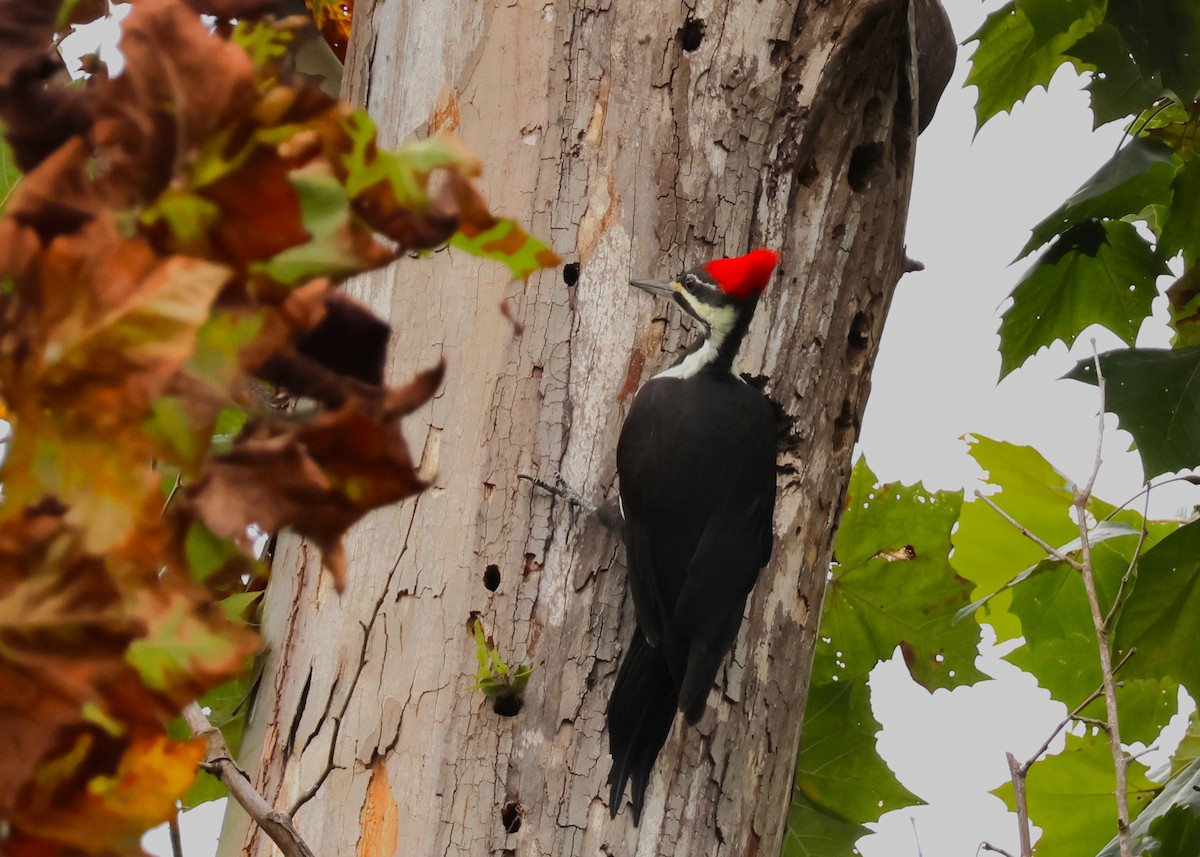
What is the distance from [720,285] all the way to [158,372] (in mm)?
1899

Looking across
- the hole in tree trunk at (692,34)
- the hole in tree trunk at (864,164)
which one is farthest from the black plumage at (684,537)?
the hole in tree trunk at (692,34)

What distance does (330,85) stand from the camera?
2.85 meters

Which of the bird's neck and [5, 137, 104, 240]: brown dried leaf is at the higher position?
the bird's neck

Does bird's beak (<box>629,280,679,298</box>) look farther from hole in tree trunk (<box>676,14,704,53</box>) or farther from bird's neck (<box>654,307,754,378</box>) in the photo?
hole in tree trunk (<box>676,14,704,53</box>)

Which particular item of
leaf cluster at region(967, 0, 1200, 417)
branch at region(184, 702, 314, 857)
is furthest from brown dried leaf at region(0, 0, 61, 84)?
leaf cluster at region(967, 0, 1200, 417)

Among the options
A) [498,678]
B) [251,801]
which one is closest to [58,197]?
[251,801]

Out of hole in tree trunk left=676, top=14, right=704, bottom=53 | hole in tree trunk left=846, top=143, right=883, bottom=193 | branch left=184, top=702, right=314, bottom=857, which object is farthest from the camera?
hole in tree trunk left=846, top=143, right=883, bottom=193

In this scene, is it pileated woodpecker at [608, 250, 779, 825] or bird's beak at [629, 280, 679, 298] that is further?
bird's beak at [629, 280, 679, 298]

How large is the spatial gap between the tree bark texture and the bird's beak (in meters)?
0.02

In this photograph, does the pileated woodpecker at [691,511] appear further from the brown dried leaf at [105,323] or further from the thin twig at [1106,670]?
the brown dried leaf at [105,323]

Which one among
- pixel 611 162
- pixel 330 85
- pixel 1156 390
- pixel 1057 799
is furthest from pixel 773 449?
pixel 1057 799

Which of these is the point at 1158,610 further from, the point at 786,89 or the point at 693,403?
the point at 786,89

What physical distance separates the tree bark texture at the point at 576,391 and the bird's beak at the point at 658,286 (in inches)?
0.9

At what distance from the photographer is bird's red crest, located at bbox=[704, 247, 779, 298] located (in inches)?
84.3
